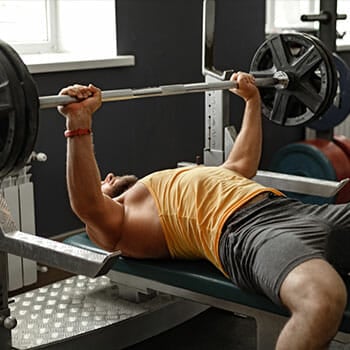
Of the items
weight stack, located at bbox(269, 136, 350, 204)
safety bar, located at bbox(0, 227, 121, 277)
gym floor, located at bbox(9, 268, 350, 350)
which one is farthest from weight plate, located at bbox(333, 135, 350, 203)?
safety bar, located at bbox(0, 227, 121, 277)

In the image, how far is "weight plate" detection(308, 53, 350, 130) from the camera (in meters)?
3.93

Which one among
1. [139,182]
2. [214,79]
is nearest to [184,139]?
[214,79]

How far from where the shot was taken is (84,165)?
2143mm

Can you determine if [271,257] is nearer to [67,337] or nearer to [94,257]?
[94,257]

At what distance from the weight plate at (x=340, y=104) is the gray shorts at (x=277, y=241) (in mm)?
1655

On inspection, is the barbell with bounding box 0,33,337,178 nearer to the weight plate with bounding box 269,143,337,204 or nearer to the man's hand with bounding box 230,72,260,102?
the man's hand with bounding box 230,72,260,102

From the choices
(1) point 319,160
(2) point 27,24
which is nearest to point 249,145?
(2) point 27,24

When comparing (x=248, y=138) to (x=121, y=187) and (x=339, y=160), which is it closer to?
(x=121, y=187)

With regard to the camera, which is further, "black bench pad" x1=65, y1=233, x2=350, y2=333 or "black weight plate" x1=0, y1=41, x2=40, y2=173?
"black bench pad" x1=65, y1=233, x2=350, y2=333

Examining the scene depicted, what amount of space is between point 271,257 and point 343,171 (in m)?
2.21

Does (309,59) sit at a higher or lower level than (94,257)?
higher

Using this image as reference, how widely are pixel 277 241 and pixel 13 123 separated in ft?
2.48

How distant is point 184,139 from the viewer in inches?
159

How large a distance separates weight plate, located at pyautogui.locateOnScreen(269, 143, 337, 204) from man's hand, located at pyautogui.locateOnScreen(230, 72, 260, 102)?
4.88ft
